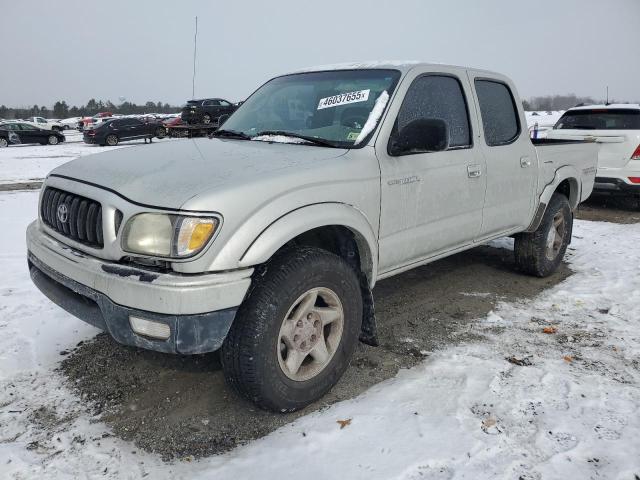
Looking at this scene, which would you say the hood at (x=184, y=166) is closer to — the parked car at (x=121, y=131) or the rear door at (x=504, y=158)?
the rear door at (x=504, y=158)

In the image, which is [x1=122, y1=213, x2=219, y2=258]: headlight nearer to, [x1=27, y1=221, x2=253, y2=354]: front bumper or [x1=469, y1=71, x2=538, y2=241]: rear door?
[x1=27, y1=221, x2=253, y2=354]: front bumper

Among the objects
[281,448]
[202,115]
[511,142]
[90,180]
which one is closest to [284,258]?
[281,448]

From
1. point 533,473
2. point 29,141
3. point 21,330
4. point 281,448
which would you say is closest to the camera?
point 533,473

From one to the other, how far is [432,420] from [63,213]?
7.32 feet

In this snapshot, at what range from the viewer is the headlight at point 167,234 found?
237 centimetres

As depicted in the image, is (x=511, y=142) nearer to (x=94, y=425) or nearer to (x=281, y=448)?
(x=281, y=448)

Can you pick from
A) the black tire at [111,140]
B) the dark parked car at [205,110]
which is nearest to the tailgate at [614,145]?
the dark parked car at [205,110]

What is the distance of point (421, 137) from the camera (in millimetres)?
3188

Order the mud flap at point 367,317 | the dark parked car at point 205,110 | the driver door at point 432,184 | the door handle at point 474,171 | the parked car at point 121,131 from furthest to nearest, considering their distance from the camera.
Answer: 1. the dark parked car at point 205,110
2. the parked car at point 121,131
3. the door handle at point 474,171
4. the driver door at point 432,184
5. the mud flap at point 367,317

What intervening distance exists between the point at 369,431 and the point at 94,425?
1.41 meters

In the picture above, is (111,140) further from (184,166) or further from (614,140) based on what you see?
(184,166)

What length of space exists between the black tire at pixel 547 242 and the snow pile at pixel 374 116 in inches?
96.9

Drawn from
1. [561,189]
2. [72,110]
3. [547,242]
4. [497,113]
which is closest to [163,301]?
[497,113]

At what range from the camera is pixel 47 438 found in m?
2.61
